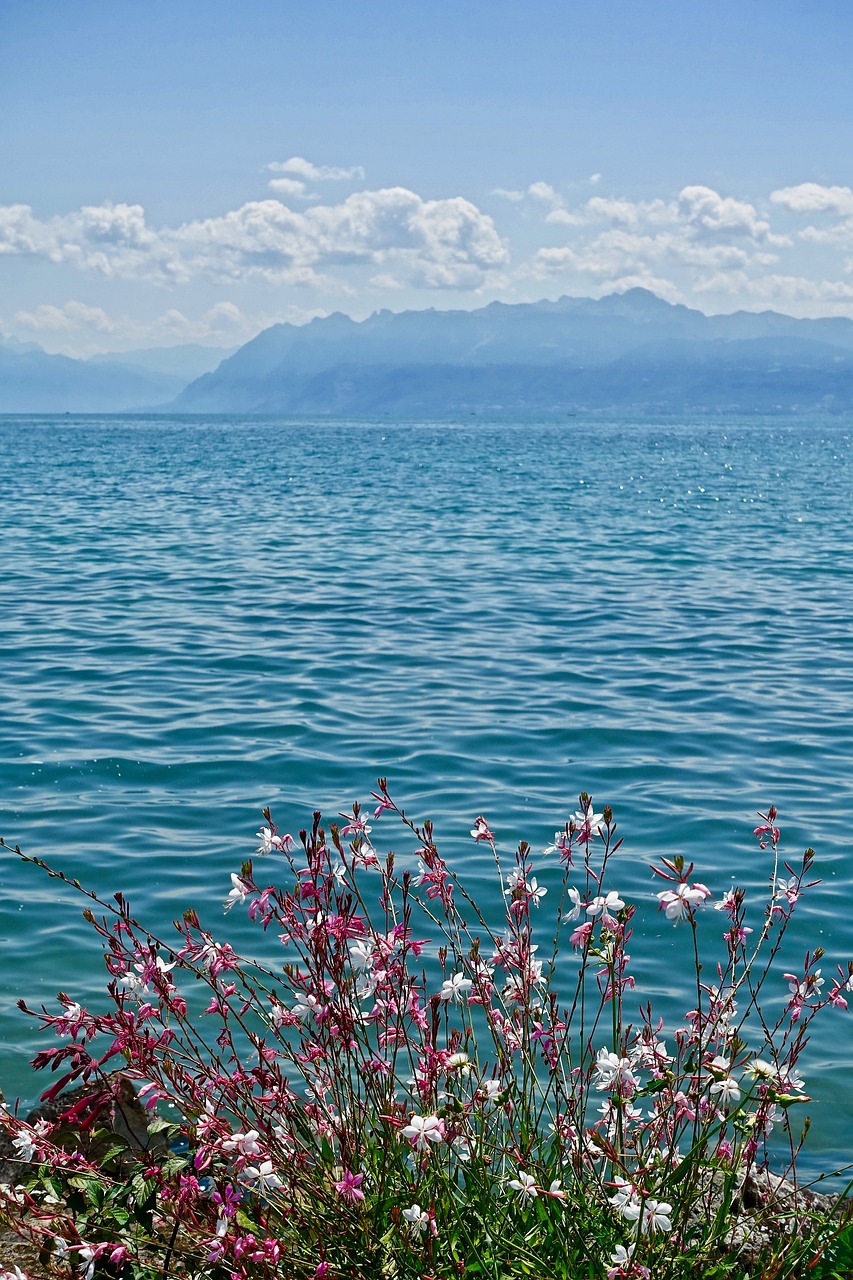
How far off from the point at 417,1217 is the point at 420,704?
10262 millimetres

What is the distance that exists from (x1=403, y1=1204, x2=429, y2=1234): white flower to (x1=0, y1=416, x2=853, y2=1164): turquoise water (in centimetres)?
286

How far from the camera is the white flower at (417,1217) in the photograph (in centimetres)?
316

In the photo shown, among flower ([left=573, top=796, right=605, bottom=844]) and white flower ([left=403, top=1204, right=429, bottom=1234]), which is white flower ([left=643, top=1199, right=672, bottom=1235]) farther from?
flower ([left=573, top=796, right=605, bottom=844])

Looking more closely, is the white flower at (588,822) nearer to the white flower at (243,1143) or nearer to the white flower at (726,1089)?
the white flower at (726,1089)

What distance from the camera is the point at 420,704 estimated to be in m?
13.4

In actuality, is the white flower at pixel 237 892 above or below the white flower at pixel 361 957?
above

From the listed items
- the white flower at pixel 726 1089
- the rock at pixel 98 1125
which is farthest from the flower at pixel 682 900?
the rock at pixel 98 1125

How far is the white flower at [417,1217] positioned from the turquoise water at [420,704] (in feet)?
9.39

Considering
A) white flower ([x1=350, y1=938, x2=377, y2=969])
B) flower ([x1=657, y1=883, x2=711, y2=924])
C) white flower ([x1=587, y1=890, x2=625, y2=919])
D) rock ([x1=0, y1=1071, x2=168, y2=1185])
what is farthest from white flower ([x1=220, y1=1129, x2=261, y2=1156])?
flower ([x1=657, y1=883, x2=711, y2=924])

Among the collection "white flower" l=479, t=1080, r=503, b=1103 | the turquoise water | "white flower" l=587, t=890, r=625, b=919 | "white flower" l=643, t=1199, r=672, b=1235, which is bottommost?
the turquoise water

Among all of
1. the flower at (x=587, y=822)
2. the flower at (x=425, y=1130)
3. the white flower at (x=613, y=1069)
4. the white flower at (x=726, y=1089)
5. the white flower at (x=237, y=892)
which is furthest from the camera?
the flower at (x=587, y=822)

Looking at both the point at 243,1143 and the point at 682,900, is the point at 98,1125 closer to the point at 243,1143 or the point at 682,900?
the point at 243,1143

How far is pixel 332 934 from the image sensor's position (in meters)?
3.50

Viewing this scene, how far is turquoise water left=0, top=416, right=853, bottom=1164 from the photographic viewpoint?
8.73 meters
